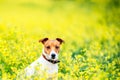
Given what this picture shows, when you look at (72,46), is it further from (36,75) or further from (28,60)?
(36,75)

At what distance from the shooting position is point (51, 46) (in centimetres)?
917

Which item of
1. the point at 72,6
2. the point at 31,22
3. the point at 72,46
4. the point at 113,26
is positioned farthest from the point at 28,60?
the point at 72,6

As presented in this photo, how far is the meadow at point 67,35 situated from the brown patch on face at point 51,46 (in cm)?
26

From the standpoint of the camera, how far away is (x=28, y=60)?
9648 millimetres

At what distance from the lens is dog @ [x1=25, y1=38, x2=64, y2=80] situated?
8.97 meters

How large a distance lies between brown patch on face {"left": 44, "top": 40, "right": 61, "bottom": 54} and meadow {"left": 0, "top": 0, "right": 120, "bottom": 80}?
0.26m

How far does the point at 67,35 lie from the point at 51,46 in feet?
15.7

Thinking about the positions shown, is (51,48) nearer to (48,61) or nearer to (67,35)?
(48,61)

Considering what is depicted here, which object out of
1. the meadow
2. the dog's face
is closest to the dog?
the dog's face

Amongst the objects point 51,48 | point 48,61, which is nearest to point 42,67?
point 48,61

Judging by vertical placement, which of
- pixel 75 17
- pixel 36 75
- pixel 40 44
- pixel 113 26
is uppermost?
pixel 75 17

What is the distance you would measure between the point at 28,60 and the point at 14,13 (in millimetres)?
7169

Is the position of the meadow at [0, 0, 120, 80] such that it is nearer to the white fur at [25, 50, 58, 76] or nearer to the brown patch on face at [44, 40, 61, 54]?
the white fur at [25, 50, 58, 76]

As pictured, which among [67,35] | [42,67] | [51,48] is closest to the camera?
[42,67]
